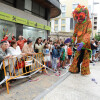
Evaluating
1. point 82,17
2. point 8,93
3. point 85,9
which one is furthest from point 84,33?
point 8,93

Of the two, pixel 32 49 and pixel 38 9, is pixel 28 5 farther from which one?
pixel 32 49

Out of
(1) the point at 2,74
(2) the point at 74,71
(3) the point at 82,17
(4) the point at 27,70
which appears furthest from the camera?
(2) the point at 74,71

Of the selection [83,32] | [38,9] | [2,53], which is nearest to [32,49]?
[2,53]

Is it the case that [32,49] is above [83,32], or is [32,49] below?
below

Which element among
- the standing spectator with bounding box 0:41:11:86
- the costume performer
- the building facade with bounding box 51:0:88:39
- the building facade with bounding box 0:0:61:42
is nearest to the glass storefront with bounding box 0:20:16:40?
the building facade with bounding box 0:0:61:42

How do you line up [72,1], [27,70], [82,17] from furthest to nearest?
[72,1] < [82,17] < [27,70]

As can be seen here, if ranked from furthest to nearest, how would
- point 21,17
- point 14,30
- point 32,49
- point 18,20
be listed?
point 21,17 → point 14,30 → point 18,20 → point 32,49

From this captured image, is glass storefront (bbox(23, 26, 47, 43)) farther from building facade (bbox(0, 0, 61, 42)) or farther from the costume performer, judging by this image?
the costume performer

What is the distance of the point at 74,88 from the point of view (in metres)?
3.18

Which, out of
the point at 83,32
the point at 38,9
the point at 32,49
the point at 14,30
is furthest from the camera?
the point at 38,9

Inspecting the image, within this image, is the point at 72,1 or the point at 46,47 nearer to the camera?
the point at 46,47

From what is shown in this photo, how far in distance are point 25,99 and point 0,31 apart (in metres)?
5.47

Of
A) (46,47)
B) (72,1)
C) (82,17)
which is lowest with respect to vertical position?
(46,47)

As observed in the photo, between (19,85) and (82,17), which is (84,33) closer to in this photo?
(82,17)
